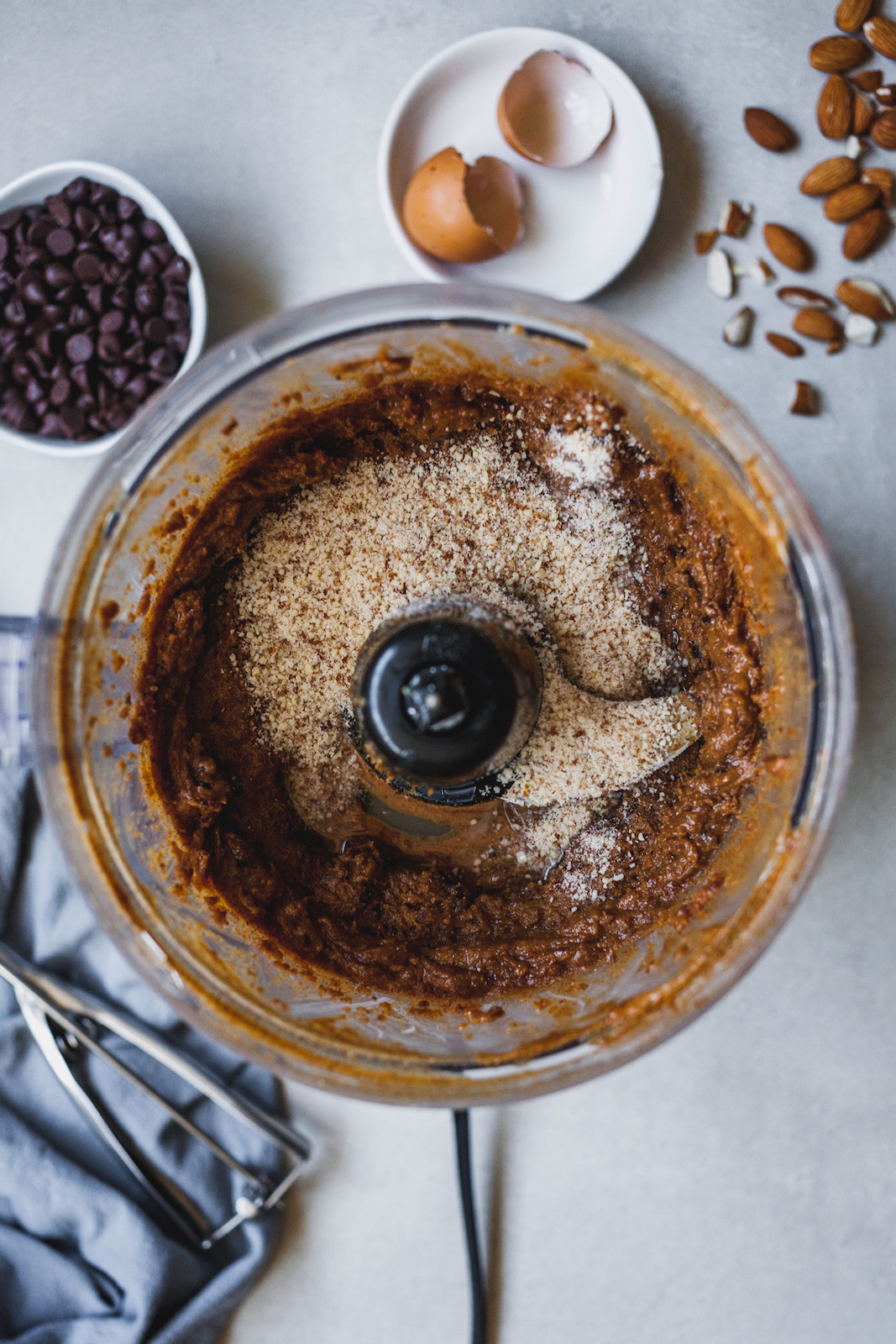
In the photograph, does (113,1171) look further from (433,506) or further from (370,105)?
(370,105)

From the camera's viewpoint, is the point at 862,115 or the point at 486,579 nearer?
the point at 486,579

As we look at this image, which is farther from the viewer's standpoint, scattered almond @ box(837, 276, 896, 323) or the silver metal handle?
scattered almond @ box(837, 276, 896, 323)

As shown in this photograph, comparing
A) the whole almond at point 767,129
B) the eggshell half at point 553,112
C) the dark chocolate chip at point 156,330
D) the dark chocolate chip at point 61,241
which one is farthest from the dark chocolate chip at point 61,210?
the whole almond at point 767,129

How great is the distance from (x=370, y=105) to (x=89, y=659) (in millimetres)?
599

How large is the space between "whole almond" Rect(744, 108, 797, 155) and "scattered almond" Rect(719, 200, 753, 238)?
0.06 meters

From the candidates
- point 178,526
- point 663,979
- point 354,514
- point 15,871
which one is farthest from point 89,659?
point 663,979

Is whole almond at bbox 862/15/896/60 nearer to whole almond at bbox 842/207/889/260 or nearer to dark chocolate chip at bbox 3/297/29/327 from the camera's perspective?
whole almond at bbox 842/207/889/260

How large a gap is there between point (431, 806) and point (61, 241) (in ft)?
2.00

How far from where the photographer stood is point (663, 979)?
73 cm

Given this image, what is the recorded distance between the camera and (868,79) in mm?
935

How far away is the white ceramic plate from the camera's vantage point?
90cm

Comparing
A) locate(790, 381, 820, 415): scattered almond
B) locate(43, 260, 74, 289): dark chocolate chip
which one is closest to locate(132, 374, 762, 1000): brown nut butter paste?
locate(790, 381, 820, 415): scattered almond

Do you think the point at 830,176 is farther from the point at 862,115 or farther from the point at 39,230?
the point at 39,230

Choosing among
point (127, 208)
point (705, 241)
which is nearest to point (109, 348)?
point (127, 208)
